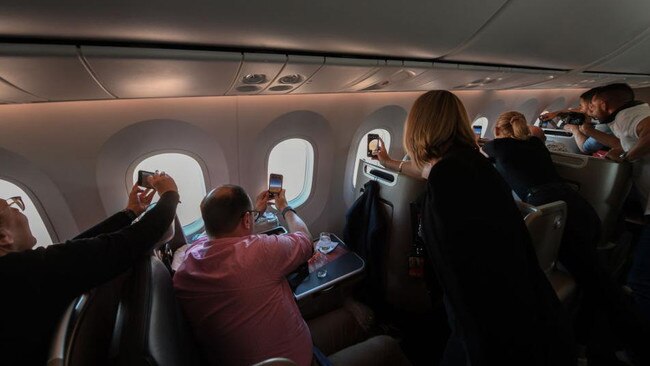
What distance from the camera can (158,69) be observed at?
118 centimetres

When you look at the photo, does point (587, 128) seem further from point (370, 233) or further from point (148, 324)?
point (148, 324)

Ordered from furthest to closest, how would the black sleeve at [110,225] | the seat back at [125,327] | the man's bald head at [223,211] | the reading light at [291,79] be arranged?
the reading light at [291,79], the man's bald head at [223,211], the black sleeve at [110,225], the seat back at [125,327]

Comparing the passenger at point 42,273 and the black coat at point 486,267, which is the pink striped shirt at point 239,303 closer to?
the passenger at point 42,273

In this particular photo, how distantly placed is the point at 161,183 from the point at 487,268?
70.1 inches

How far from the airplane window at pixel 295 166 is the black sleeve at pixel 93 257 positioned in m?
2.04

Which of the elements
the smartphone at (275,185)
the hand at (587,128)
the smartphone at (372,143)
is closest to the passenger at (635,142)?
the hand at (587,128)

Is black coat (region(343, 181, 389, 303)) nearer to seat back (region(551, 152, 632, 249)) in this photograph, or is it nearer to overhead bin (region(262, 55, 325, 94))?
overhead bin (region(262, 55, 325, 94))

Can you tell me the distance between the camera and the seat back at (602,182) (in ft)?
8.05

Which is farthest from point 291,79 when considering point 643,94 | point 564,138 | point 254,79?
point 643,94

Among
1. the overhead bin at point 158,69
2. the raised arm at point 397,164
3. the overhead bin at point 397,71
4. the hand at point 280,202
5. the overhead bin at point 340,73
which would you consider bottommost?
the hand at point 280,202

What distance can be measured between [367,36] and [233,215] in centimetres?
120

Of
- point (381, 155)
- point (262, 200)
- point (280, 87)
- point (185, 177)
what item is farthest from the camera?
point (381, 155)

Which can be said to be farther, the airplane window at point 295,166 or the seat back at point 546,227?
the airplane window at point 295,166

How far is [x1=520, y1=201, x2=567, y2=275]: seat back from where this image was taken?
5.30ft
